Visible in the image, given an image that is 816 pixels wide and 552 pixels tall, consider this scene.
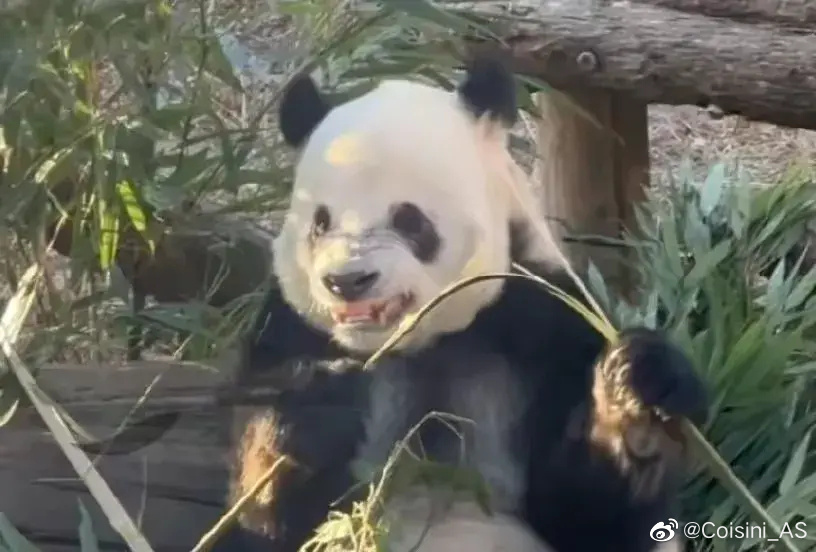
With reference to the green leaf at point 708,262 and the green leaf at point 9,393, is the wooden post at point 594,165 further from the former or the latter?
the green leaf at point 9,393

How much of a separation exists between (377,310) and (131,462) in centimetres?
29

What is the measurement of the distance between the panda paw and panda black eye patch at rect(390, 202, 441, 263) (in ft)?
0.54

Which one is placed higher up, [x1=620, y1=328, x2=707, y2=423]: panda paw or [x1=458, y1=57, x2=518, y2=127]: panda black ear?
[x1=458, y1=57, x2=518, y2=127]: panda black ear

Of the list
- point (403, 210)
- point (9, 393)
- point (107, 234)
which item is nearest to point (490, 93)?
point (403, 210)

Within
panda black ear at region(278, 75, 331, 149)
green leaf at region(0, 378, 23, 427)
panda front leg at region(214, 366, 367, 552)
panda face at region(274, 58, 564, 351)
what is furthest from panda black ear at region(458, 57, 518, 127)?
green leaf at region(0, 378, 23, 427)

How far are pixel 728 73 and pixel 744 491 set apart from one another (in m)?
0.34

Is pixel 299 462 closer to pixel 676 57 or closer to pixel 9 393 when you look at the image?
pixel 9 393

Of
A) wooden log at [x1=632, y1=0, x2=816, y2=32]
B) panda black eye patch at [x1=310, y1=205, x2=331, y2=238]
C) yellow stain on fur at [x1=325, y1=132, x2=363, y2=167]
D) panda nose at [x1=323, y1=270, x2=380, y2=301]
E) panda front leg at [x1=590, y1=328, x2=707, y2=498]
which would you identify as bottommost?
panda front leg at [x1=590, y1=328, x2=707, y2=498]

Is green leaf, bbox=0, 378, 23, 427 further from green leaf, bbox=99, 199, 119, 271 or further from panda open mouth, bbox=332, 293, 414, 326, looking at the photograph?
panda open mouth, bbox=332, 293, 414, 326

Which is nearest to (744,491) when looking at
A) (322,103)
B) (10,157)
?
(322,103)

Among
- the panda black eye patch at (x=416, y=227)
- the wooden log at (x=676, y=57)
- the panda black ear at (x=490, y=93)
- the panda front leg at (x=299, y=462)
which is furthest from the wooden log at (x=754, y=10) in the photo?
the panda front leg at (x=299, y=462)

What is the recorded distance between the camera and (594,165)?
88 centimetres

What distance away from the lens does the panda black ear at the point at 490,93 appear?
81 centimetres

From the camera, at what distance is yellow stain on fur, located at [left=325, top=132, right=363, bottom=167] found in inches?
32.0
